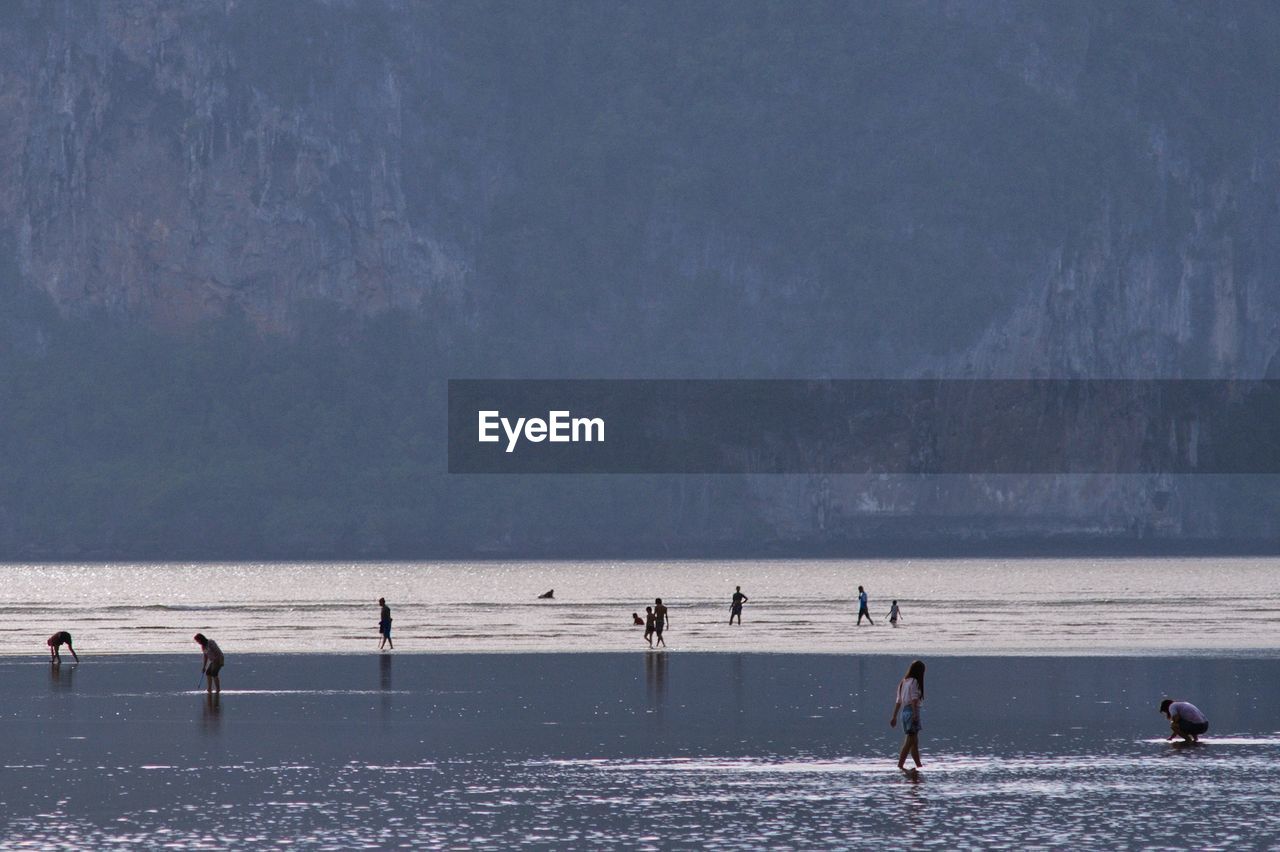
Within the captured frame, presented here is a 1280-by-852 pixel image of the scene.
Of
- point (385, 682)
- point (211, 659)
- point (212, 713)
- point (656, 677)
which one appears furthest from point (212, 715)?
→ point (656, 677)

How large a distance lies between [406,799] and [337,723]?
443 inches

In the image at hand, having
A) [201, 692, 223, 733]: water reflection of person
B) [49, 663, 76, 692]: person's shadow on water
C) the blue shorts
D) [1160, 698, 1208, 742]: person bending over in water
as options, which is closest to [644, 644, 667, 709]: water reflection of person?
[201, 692, 223, 733]: water reflection of person

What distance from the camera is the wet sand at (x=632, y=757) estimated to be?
3102 cm

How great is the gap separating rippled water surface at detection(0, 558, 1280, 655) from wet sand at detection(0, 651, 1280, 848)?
13778 millimetres

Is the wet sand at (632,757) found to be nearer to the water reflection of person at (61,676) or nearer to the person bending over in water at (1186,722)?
the water reflection of person at (61,676)

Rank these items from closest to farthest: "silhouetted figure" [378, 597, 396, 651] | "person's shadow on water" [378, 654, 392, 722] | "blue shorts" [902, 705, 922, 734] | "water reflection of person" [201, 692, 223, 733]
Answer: "blue shorts" [902, 705, 922, 734] → "water reflection of person" [201, 692, 223, 733] → "person's shadow on water" [378, 654, 392, 722] → "silhouetted figure" [378, 597, 396, 651]

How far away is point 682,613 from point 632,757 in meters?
64.8

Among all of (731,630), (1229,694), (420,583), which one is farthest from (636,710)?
(420,583)

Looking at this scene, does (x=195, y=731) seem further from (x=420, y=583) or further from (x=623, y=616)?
(x=420, y=583)

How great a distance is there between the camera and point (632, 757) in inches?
1531

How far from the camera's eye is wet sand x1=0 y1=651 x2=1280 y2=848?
1221 inches

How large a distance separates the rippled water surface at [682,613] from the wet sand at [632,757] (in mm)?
13778

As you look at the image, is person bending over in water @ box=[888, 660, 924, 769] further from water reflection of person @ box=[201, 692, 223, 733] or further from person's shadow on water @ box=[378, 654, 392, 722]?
water reflection of person @ box=[201, 692, 223, 733]

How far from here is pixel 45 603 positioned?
12444 cm
